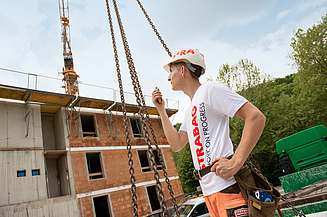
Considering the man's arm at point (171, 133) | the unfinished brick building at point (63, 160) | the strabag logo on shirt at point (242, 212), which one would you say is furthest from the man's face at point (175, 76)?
the unfinished brick building at point (63, 160)

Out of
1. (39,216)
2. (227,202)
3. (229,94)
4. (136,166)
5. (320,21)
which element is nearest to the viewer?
(227,202)

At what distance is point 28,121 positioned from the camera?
1366 centimetres

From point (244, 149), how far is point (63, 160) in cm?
1511

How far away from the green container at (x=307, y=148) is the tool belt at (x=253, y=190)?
6.65 meters

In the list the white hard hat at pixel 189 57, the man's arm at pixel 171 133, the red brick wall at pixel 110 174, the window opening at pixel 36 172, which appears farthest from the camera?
the red brick wall at pixel 110 174

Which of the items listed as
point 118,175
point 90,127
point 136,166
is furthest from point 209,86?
point 90,127

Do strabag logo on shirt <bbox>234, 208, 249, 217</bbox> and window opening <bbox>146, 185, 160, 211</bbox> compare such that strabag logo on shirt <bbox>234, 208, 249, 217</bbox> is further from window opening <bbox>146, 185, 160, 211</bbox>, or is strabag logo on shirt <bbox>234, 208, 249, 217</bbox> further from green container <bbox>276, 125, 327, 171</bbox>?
window opening <bbox>146, 185, 160, 211</bbox>

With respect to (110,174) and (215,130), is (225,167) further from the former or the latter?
(110,174)

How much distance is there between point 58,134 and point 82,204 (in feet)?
18.0

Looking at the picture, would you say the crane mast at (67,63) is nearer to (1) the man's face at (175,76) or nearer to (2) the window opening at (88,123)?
(2) the window opening at (88,123)

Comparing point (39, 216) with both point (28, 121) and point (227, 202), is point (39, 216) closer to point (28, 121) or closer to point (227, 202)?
point (28, 121)

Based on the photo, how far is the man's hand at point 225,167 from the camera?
1.32 meters

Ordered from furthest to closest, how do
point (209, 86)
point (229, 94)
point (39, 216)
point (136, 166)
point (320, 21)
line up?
1. point (320, 21)
2. point (136, 166)
3. point (39, 216)
4. point (209, 86)
5. point (229, 94)

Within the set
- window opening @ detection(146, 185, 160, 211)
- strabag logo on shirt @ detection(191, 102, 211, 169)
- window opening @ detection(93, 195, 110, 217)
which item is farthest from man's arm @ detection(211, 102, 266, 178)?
window opening @ detection(146, 185, 160, 211)
